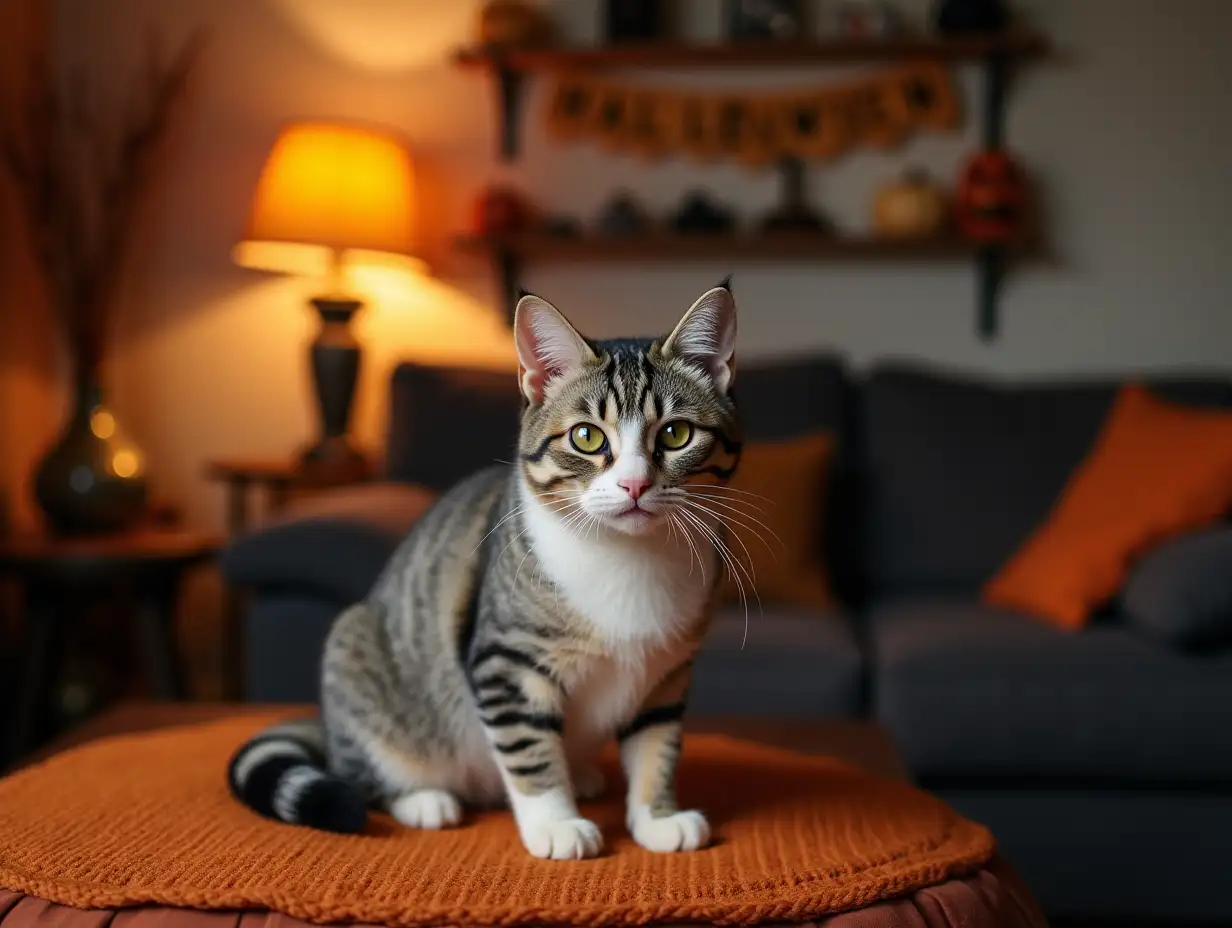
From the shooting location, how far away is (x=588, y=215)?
3.34 meters

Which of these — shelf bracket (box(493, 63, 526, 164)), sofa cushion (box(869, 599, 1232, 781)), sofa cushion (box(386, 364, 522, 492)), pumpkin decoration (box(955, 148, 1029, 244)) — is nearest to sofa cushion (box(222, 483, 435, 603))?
sofa cushion (box(386, 364, 522, 492))

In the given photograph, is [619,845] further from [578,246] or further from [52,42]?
[52,42]

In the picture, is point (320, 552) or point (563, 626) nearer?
point (563, 626)

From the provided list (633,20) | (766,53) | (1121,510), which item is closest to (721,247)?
(766,53)

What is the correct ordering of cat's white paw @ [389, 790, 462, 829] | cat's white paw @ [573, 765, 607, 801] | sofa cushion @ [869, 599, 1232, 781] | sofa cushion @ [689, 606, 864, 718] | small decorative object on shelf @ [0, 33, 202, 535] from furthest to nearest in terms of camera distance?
1. small decorative object on shelf @ [0, 33, 202, 535]
2. sofa cushion @ [689, 606, 864, 718]
3. sofa cushion @ [869, 599, 1232, 781]
4. cat's white paw @ [573, 765, 607, 801]
5. cat's white paw @ [389, 790, 462, 829]

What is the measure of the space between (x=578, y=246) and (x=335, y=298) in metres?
0.62

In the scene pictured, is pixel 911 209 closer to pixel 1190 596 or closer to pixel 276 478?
pixel 1190 596

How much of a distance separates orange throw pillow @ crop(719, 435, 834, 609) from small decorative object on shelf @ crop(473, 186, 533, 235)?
0.93 meters

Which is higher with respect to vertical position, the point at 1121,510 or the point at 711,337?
the point at 711,337

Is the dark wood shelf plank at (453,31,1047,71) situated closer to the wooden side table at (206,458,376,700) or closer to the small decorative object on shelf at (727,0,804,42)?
the small decorative object on shelf at (727,0,804,42)

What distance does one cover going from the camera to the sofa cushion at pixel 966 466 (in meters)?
2.77

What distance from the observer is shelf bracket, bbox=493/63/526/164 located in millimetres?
3275

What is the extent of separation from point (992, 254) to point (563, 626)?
2.30 meters

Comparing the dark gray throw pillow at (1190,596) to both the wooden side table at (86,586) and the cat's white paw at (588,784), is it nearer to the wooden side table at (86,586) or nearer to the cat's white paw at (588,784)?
the cat's white paw at (588,784)
